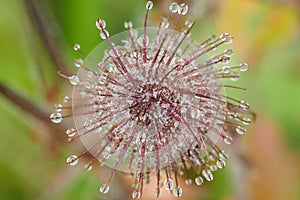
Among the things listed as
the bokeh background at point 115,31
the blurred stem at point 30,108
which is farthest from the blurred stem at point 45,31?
the blurred stem at point 30,108

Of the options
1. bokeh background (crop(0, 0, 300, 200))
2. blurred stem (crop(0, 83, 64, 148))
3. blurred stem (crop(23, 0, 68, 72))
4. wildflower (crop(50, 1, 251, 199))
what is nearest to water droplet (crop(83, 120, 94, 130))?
wildflower (crop(50, 1, 251, 199))

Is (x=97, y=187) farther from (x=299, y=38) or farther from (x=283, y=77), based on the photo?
(x=299, y=38)

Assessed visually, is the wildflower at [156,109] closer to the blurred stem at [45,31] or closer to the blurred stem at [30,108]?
the blurred stem at [30,108]

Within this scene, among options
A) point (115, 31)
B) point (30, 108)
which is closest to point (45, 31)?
point (30, 108)

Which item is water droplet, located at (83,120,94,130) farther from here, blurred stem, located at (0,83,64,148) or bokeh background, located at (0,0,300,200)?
bokeh background, located at (0,0,300,200)

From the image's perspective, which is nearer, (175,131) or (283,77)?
(175,131)

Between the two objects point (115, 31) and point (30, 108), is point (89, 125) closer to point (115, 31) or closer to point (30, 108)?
point (30, 108)

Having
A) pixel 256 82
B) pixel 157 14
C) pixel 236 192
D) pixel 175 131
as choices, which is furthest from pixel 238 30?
pixel 175 131
